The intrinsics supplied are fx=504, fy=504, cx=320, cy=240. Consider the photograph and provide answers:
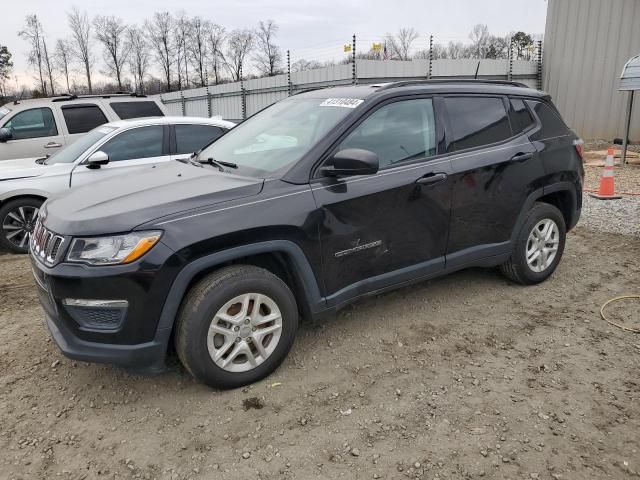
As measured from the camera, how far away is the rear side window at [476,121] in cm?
393

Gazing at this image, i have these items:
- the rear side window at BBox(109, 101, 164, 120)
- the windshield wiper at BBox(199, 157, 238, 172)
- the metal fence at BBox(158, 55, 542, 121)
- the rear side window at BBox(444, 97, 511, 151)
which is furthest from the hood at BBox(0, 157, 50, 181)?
the metal fence at BBox(158, 55, 542, 121)

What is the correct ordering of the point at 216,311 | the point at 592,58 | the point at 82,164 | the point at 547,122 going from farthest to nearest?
the point at 592,58 → the point at 82,164 → the point at 547,122 → the point at 216,311

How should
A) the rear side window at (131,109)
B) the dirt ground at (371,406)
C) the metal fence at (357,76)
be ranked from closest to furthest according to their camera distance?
the dirt ground at (371,406), the rear side window at (131,109), the metal fence at (357,76)

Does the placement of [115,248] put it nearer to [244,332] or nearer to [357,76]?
[244,332]

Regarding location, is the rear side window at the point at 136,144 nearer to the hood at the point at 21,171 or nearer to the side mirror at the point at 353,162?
the hood at the point at 21,171

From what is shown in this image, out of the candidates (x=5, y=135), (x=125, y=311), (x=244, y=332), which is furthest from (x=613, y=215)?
(x=5, y=135)

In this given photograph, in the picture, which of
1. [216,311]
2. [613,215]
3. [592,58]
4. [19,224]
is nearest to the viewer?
[216,311]

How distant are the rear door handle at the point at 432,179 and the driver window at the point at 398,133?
0.16 m

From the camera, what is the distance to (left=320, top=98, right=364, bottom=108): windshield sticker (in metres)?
3.52

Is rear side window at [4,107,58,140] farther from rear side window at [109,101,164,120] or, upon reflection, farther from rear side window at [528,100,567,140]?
rear side window at [528,100,567,140]

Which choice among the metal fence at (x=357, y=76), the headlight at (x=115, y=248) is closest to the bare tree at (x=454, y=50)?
the metal fence at (x=357, y=76)

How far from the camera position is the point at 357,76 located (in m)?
14.7

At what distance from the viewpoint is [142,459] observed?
259cm

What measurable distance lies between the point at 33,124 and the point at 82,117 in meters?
0.80
